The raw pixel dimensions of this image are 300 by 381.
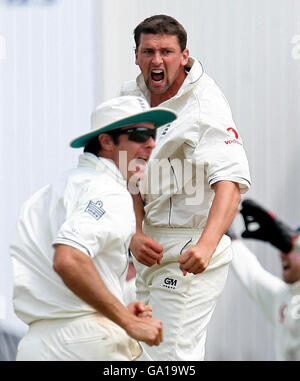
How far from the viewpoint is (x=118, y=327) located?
328 centimetres

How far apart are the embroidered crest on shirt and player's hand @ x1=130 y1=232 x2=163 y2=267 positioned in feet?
3.60

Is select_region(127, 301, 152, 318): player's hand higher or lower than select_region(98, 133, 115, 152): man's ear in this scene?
lower

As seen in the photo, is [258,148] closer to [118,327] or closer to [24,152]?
[24,152]

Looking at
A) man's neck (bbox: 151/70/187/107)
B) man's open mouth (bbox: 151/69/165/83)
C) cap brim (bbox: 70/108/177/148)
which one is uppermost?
cap brim (bbox: 70/108/177/148)

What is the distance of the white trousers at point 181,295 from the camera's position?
4.19m

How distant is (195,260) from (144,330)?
30.0 inches

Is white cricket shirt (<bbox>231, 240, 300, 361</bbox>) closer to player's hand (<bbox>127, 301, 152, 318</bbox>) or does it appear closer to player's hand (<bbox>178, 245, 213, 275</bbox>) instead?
player's hand (<bbox>178, 245, 213, 275</bbox>)

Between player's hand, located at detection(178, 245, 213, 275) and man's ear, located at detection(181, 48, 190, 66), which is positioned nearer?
player's hand, located at detection(178, 245, 213, 275)

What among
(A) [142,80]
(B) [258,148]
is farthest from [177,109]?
(B) [258,148]

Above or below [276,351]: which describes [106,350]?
above

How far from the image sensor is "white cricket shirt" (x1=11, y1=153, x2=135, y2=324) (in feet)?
10.3

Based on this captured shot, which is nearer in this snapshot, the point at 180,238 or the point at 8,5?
the point at 180,238

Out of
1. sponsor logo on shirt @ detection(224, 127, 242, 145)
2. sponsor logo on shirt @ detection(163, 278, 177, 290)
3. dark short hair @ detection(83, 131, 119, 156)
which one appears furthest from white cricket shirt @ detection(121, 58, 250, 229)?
dark short hair @ detection(83, 131, 119, 156)

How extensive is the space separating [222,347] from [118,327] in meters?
2.03
